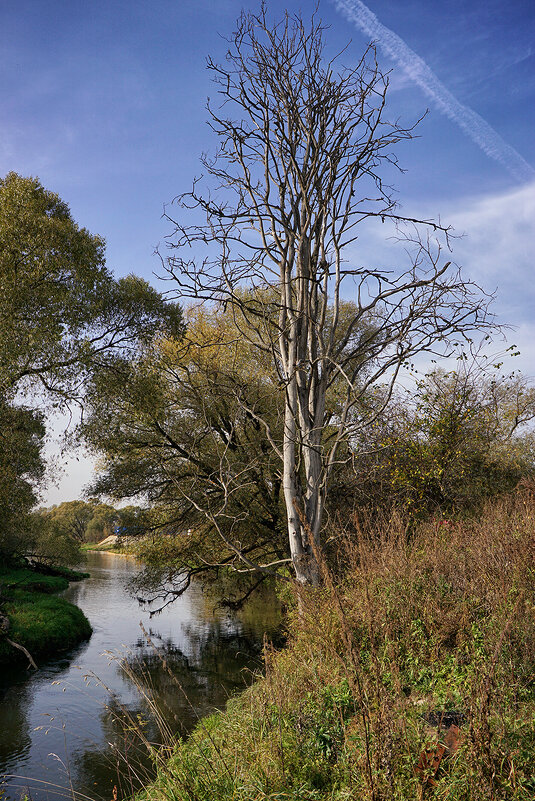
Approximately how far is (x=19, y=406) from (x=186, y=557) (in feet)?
19.8

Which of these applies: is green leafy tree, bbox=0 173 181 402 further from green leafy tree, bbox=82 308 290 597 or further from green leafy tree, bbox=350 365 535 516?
green leafy tree, bbox=350 365 535 516

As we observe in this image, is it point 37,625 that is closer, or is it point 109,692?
point 109,692

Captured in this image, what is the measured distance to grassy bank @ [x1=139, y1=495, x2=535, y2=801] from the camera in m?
3.48

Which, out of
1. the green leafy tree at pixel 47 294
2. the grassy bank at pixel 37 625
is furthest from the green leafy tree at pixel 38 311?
the grassy bank at pixel 37 625

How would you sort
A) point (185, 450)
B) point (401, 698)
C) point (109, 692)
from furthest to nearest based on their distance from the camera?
1. point (185, 450)
2. point (109, 692)
3. point (401, 698)

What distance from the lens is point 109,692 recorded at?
866cm

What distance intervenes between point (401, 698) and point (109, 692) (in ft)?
20.1

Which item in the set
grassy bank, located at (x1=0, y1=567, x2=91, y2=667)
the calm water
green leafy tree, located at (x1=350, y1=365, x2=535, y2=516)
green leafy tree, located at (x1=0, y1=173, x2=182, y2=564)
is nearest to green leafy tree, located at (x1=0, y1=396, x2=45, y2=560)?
green leafy tree, located at (x1=0, y1=173, x2=182, y2=564)

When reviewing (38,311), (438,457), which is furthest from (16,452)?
(438,457)

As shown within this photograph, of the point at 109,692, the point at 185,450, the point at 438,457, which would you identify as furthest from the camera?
the point at 185,450

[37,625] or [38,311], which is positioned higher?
[38,311]

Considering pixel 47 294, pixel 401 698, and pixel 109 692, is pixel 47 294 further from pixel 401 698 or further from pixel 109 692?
pixel 401 698

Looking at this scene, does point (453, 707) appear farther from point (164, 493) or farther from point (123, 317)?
point (123, 317)

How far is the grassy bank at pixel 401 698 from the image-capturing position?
3.48m
